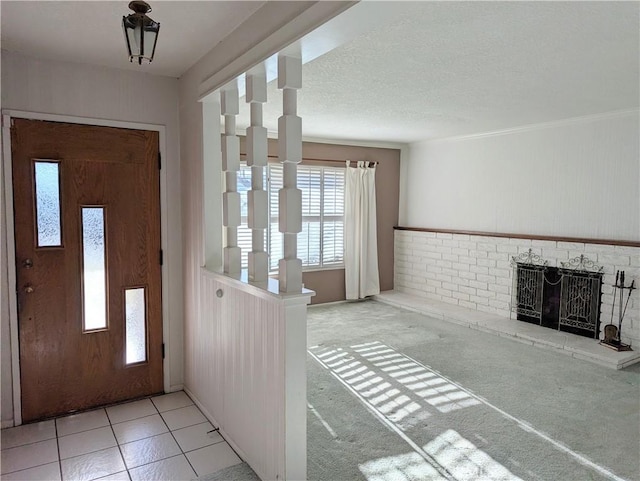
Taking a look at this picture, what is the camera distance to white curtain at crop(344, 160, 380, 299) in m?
6.36

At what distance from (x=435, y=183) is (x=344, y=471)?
4.83m

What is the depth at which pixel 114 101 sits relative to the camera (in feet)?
10.2

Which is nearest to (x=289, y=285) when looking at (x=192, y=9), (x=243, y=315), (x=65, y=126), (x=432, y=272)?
(x=243, y=315)

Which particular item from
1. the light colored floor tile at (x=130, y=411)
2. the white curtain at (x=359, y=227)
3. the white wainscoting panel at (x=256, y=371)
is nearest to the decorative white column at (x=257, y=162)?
the white wainscoting panel at (x=256, y=371)

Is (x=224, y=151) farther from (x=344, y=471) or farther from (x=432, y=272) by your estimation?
(x=432, y=272)

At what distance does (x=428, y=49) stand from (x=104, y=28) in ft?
6.10

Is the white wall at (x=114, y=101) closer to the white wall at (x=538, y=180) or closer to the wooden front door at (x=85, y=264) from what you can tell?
the wooden front door at (x=85, y=264)

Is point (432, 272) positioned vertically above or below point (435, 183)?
below

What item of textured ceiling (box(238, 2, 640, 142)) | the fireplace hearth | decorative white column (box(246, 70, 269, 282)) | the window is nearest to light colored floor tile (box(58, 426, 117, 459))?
decorative white column (box(246, 70, 269, 282))

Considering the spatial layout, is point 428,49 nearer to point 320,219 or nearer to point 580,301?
point 580,301

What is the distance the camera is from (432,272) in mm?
6398

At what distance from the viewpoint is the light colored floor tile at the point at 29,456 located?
2422 millimetres

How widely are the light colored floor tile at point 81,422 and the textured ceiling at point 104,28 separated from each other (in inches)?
94.6

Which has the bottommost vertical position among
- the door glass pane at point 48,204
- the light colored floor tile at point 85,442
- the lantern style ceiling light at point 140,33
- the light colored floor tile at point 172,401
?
the light colored floor tile at point 85,442
